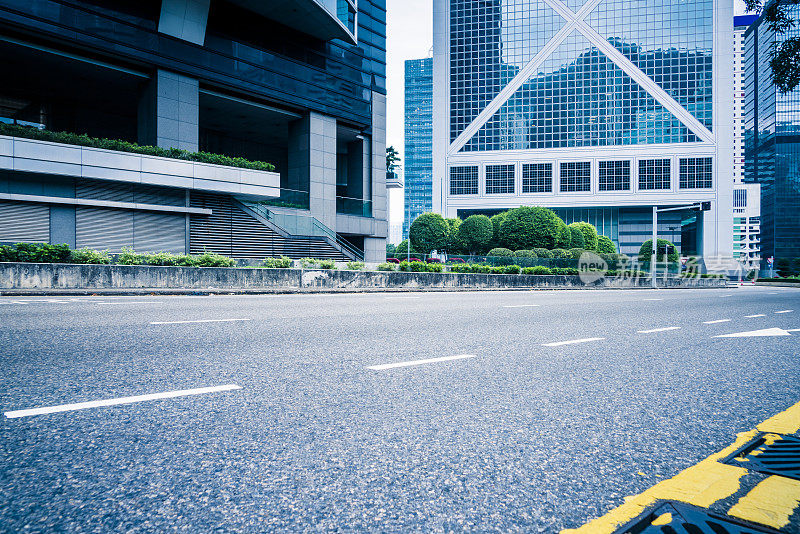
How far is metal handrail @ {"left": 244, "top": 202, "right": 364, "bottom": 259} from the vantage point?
31.9 metres

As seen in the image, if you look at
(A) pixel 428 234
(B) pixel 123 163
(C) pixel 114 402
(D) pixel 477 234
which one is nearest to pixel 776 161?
(D) pixel 477 234

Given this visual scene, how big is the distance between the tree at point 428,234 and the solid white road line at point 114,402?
186 ft

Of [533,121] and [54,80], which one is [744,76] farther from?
[54,80]

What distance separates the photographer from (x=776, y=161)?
14500cm

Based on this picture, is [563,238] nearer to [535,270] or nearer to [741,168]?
[535,270]

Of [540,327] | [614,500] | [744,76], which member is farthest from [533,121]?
[744,76]

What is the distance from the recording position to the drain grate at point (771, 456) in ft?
7.97

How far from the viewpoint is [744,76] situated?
183m

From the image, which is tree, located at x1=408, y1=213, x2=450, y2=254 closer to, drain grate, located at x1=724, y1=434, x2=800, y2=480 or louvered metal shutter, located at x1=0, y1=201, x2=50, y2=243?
louvered metal shutter, located at x1=0, y1=201, x2=50, y2=243

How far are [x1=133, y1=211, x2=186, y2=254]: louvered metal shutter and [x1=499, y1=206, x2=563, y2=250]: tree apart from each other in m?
39.8

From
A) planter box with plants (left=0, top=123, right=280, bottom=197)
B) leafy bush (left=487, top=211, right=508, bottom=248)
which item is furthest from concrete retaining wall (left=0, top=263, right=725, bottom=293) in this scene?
leafy bush (left=487, top=211, right=508, bottom=248)

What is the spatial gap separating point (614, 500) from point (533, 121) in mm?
99065

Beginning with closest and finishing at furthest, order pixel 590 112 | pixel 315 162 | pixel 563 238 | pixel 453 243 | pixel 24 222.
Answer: pixel 24 222 → pixel 315 162 → pixel 563 238 → pixel 453 243 → pixel 590 112

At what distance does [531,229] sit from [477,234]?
23.2 ft
